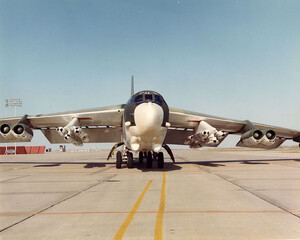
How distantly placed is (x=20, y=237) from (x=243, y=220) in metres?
Result: 3.57

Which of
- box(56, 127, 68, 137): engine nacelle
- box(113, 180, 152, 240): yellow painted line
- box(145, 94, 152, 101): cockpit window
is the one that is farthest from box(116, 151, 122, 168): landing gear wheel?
box(113, 180, 152, 240): yellow painted line

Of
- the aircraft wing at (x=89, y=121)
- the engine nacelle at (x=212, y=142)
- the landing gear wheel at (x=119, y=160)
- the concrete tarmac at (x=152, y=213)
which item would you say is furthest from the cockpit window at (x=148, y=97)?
the concrete tarmac at (x=152, y=213)

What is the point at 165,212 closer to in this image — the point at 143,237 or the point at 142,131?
the point at 143,237

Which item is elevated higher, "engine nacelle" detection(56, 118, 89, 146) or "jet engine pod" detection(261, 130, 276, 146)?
"engine nacelle" detection(56, 118, 89, 146)

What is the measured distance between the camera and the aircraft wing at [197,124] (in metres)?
18.5

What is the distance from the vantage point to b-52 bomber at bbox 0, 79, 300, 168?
44.2ft

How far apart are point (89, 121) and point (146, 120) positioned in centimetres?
726

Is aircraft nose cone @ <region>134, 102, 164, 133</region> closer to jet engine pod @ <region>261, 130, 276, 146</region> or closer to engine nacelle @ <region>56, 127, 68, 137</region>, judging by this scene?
engine nacelle @ <region>56, 127, 68, 137</region>

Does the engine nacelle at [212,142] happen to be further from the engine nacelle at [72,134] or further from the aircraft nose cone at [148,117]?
the engine nacelle at [72,134]

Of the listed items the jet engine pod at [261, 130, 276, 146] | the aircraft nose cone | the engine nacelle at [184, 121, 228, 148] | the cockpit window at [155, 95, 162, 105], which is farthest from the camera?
the jet engine pod at [261, 130, 276, 146]

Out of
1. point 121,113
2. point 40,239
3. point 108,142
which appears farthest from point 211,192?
point 108,142

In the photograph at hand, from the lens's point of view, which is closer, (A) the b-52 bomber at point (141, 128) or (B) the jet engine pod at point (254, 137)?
(A) the b-52 bomber at point (141, 128)

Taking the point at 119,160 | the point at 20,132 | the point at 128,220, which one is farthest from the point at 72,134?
the point at 128,220

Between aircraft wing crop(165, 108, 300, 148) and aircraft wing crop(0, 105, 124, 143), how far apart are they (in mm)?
3878
